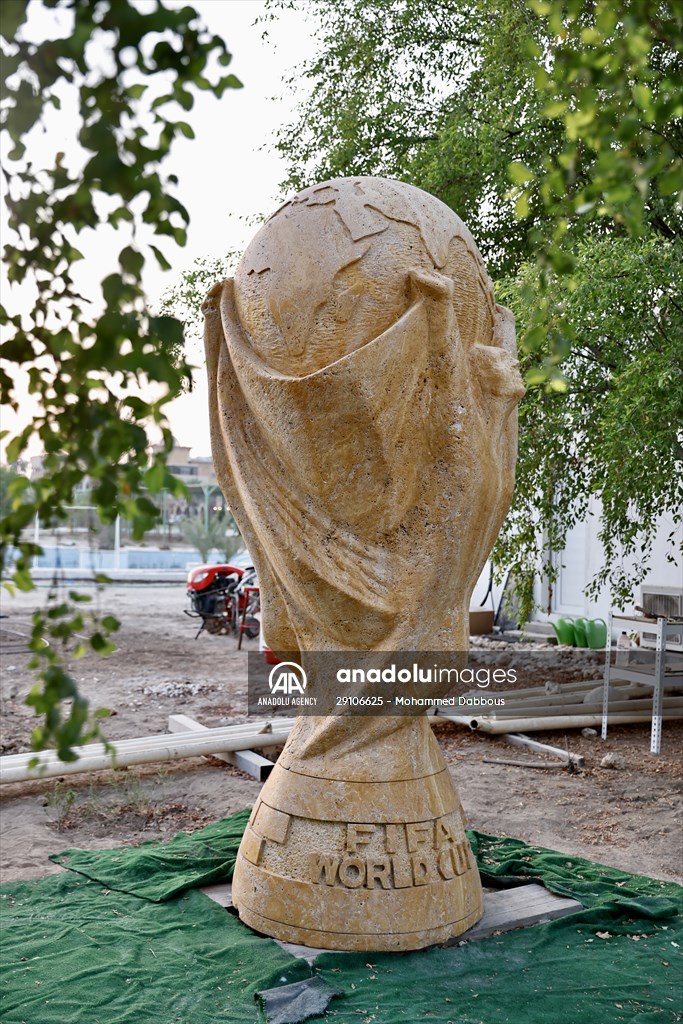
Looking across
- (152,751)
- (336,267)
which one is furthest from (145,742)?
(336,267)

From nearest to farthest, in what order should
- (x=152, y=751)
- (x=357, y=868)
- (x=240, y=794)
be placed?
(x=357, y=868) < (x=240, y=794) < (x=152, y=751)

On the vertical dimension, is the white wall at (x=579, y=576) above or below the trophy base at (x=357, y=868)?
above

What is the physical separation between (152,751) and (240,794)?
2.17 ft

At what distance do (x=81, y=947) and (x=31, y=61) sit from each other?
10.4 ft

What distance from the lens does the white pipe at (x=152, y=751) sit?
568 cm

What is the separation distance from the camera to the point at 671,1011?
3143 mm

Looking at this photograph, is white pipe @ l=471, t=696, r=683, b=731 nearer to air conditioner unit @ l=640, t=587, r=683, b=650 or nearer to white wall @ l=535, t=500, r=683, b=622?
air conditioner unit @ l=640, t=587, r=683, b=650

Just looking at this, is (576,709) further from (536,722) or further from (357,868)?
(357,868)

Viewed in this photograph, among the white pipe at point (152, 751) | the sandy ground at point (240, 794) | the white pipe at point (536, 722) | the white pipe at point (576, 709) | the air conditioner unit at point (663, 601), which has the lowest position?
the sandy ground at point (240, 794)

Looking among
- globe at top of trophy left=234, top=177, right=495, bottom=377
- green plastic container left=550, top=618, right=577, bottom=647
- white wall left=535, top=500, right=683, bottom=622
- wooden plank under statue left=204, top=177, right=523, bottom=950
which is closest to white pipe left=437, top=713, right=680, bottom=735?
wooden plank under statue left=204, top=177, right=523, bottom=950

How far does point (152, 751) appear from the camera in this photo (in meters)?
6.11

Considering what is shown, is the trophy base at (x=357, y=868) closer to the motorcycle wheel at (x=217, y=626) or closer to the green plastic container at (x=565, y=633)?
the green plastic container at (x=565, y=633)

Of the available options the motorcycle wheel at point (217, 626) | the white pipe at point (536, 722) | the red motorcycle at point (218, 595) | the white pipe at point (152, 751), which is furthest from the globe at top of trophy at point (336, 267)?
the motorcycle wheel at point (217, 626)

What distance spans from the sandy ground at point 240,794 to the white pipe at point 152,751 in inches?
5.7
